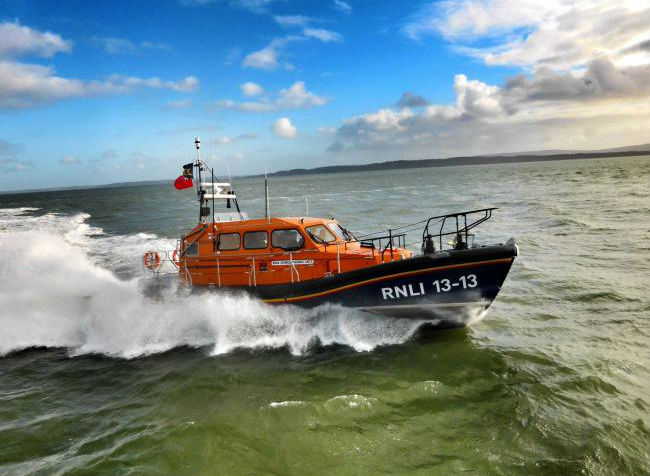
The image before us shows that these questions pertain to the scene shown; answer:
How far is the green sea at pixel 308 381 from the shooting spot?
15.9 feet

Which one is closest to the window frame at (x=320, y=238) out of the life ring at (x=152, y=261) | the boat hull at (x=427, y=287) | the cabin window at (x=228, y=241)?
the boat hull at (x=427, y=287)

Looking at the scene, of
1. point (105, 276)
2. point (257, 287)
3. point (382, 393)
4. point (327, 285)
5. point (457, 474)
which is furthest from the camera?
point (105, 276)

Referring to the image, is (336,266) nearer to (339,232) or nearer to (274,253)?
(339,232)

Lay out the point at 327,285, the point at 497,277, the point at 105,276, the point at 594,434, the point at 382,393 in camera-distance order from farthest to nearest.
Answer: the point at 105,276 < the point at 327,285 < the point at 497,277 < the point at 382,393 < the point at 594,434

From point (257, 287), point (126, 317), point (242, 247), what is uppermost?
point (242, 247)

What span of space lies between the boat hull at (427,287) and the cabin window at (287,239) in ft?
2.55

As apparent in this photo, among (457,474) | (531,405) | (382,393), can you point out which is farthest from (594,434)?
(382,393)

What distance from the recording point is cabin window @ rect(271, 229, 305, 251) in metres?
8.30

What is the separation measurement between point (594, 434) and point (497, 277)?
9.01ft

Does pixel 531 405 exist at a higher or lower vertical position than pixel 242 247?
lower

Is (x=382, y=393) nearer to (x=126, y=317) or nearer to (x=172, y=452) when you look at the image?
(x=172, y=452)

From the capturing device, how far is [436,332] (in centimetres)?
812

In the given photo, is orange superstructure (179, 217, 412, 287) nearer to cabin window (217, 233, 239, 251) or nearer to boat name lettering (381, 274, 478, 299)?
cabin window (217, 233, 239, 251)

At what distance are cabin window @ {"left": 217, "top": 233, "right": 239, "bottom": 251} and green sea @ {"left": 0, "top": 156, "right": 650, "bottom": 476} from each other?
A: 3.26 ft
